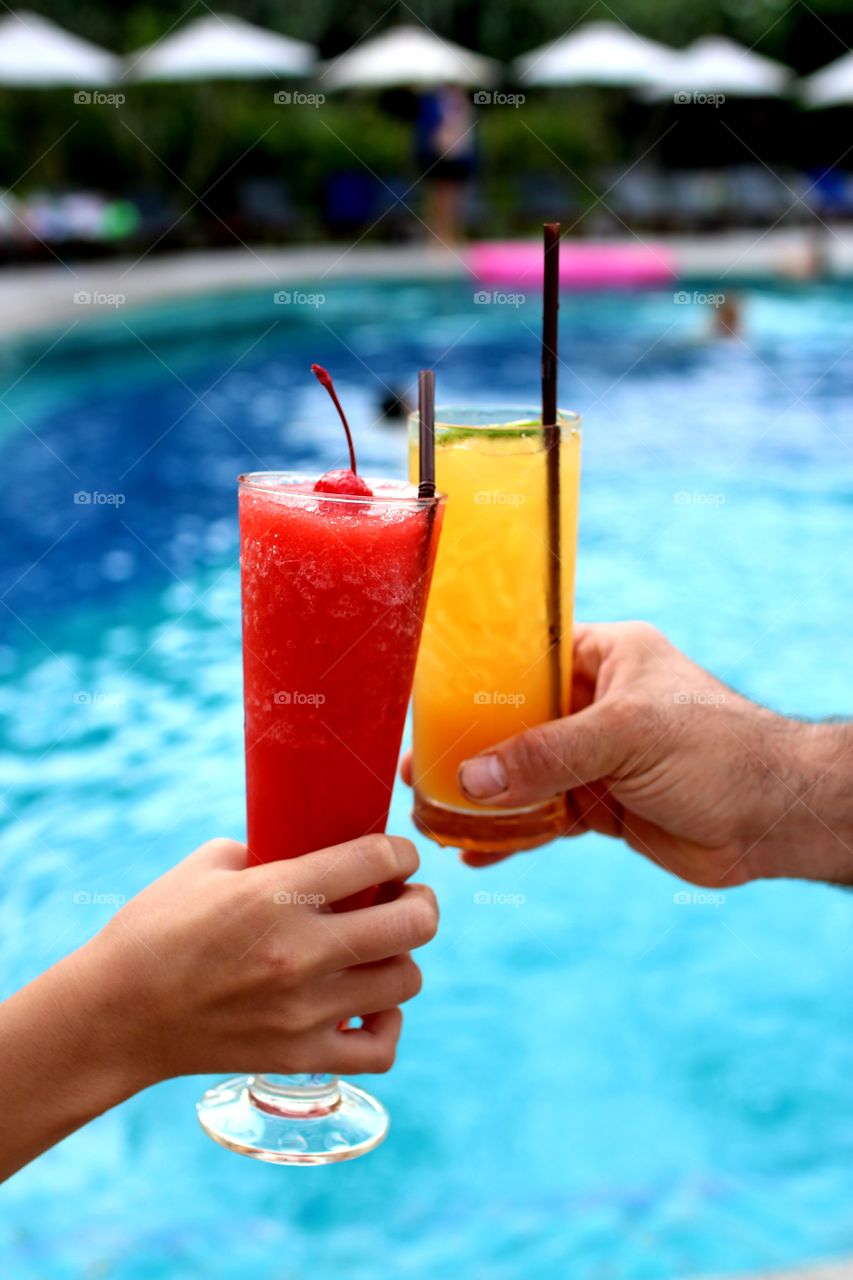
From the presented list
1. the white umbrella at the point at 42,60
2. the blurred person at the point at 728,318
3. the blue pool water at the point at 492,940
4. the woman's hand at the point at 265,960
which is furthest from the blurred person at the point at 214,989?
the white umbrella at the point at 42,60

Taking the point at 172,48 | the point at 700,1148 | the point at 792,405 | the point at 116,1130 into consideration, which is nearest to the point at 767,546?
the point at 792,405

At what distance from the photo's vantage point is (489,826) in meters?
1.87

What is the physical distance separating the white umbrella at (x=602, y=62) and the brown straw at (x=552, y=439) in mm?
19498

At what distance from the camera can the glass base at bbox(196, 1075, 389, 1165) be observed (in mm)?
1529

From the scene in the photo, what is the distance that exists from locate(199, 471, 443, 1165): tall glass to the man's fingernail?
260mm

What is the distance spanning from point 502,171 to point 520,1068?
21.6 m

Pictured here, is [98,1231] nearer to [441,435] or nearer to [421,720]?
[421,720]

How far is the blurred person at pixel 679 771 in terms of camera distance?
5.94 feet

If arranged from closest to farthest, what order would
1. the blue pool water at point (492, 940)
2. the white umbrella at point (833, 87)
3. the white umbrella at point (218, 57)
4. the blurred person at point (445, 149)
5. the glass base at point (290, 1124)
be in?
the glass base at point (290, 1124) → the blue pool water at point (492, 940) → the blurred person at point (445, 149) → the white umbrella at point (218, 57) → the white umbrella at point (833, 87)

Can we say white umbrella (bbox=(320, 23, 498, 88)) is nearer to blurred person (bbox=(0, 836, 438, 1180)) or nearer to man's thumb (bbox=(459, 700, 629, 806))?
man's thumb (bbox=(459, 700, 629, 806))

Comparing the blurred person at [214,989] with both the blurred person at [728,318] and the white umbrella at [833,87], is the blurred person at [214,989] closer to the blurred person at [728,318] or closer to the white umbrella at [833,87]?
the blurred person at [728,318]

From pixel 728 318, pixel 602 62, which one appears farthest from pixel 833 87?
pixel 728 318

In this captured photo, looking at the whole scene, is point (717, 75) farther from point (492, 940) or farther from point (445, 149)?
point (492, 940)

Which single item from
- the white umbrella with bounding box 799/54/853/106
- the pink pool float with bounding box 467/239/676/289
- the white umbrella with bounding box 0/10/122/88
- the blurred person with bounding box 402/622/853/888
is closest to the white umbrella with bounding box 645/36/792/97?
the white umbrella with bounding box 799/54/853/106
